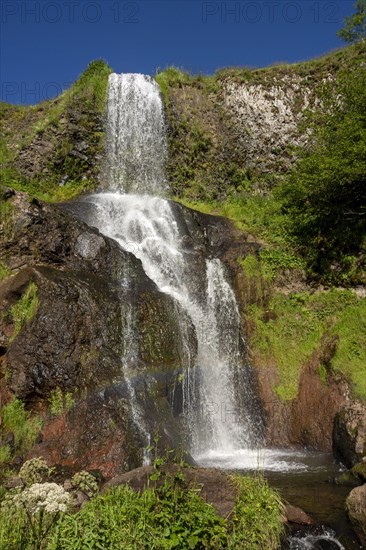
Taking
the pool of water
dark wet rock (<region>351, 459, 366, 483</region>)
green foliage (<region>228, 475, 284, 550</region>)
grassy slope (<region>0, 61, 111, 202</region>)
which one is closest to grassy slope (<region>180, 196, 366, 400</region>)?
the pool of water

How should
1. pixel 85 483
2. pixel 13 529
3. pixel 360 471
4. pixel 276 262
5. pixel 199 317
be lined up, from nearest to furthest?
pixel 13 529 < pixel 85 483 < pixel 360 471 < pixel 199 317 < pixel 276 262

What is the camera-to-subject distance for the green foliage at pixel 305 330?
13.7 meters

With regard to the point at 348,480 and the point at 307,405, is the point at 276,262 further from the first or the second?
the point at 348,480

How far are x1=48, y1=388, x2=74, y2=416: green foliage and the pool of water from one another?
3.57m

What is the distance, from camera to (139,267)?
15.5 meters

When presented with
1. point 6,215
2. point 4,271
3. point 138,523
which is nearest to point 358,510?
point 138,523

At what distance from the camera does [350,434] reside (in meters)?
11.2

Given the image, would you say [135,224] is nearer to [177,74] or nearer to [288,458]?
[288,458]

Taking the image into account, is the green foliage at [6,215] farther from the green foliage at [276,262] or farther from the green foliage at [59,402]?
the green foliage at [276,262]

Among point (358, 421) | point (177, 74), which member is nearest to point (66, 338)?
point (358, 421)

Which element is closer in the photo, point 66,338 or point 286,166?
point 66,338

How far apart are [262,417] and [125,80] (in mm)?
20123


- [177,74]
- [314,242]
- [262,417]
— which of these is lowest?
[262,417]

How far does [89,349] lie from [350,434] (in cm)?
676
